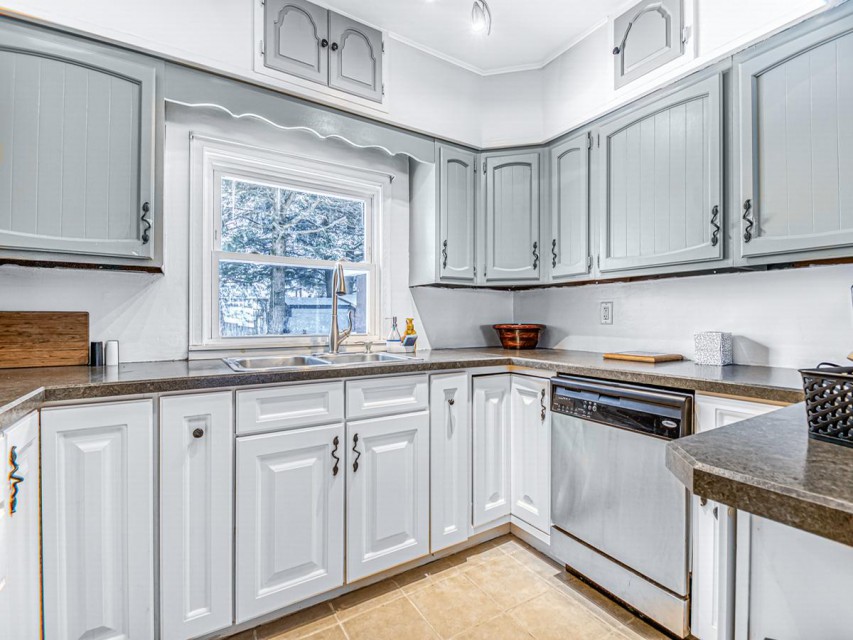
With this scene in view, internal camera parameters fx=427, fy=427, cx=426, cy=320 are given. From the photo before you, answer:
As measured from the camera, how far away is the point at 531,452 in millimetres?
2076

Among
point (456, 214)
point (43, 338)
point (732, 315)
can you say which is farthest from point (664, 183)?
point (43, 338)

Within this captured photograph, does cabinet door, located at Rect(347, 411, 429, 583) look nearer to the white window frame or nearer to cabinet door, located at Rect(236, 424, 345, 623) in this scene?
cabinet door, located at Rect(236, 424, 345, 623)

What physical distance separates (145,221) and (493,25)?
1952 mm

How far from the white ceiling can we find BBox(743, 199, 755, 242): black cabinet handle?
4.02 ft

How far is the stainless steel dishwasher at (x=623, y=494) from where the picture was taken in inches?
58.8

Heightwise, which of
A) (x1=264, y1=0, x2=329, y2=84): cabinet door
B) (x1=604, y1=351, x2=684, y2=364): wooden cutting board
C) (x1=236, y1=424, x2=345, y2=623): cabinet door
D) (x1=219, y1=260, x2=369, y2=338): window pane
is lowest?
(x1=236, y1=424, x2=345, y2=623): cabinet door

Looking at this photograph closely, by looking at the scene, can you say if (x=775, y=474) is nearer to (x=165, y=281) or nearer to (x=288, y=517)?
(x=288, y=517)

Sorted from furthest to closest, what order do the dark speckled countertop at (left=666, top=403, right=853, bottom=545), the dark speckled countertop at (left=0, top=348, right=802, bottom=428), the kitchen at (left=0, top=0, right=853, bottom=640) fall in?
the kitchen at (left=0, top=0, right=853, bottom=640)
the dark speckled countertop at (left=0, top=348, right=802, bottom=428)
the dark speckled countertop at (left=666, top=403, right=853, bottom=545)

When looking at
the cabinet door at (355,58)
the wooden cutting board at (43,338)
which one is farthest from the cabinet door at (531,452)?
the wooden cutting board at (43,338)

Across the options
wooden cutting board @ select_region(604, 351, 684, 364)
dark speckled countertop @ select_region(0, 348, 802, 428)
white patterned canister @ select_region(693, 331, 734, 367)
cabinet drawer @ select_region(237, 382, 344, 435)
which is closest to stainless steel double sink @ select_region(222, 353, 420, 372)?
dark speckled countertop @ select_region(0, 348, 802, 428)

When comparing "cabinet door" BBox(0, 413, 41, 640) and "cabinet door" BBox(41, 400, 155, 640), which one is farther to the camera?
"cabinet door" BBox(41, 400, 155, 640)

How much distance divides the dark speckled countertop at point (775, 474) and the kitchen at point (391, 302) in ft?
0.30

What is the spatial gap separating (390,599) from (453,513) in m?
0.44

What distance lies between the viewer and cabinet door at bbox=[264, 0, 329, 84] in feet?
6.25
